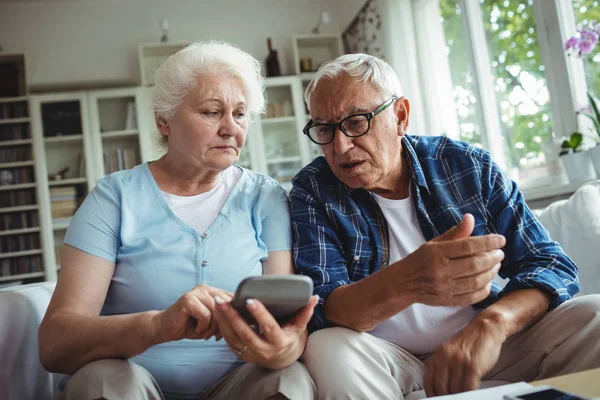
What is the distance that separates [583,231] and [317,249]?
Answer: 2.87ft

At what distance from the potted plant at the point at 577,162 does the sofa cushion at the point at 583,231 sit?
2.89 feet

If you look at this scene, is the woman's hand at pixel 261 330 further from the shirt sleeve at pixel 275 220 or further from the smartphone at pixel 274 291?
the shirt sleeve at pixel 275 220

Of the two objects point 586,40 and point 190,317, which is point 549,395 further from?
point 586,40

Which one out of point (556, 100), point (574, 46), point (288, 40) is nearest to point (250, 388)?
point (574, 46)

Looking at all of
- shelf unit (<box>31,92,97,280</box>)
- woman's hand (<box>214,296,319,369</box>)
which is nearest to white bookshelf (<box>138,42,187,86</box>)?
shelf unit (<box>31,92,97,280</box>)

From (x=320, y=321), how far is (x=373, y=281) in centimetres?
19

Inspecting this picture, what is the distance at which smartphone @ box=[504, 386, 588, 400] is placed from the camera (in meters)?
0.72

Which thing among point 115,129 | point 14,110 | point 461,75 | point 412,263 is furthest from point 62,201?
point 412,263

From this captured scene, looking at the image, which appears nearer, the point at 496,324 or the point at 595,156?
the point at 496,324

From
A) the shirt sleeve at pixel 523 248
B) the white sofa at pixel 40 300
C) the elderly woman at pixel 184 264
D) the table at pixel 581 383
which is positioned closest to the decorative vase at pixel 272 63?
the elderly woman at pixel 184 264

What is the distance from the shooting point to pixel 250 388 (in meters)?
1.09

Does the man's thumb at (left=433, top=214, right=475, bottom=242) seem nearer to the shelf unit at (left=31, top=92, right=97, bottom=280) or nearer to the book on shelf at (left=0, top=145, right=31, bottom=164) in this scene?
the shelf unit at (left=31, top=92, right=97, bottom=280)

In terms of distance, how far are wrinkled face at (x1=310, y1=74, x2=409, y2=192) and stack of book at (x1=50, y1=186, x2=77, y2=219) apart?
3747 millimetres

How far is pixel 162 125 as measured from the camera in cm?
159
